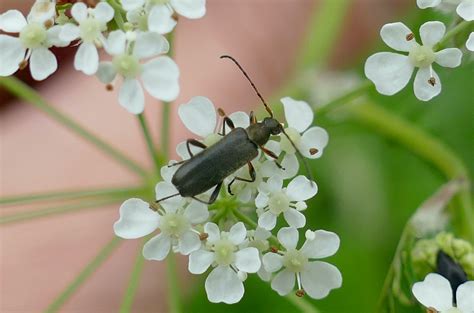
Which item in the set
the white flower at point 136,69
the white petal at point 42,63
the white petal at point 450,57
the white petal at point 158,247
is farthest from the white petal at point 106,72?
the white petal at point 450,57

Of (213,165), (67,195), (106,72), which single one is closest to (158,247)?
(213,165)

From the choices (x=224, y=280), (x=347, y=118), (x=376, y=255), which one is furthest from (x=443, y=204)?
(x=376, y=255)

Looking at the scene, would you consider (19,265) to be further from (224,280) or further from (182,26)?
(224,280)

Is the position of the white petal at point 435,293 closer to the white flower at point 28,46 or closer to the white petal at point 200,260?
the white petal at point 200,260

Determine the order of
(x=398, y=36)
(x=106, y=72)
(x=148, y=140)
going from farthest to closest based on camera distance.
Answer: (x=148, y=140), (x=398, y=36), (x=106, y=72)

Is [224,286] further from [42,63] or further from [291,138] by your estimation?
[42,63]

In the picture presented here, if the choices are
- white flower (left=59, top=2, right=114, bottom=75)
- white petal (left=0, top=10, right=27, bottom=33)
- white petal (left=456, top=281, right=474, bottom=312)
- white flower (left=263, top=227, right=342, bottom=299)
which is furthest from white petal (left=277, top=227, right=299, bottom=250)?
white petal (left=0, top=10, right=27, bottom=33)
